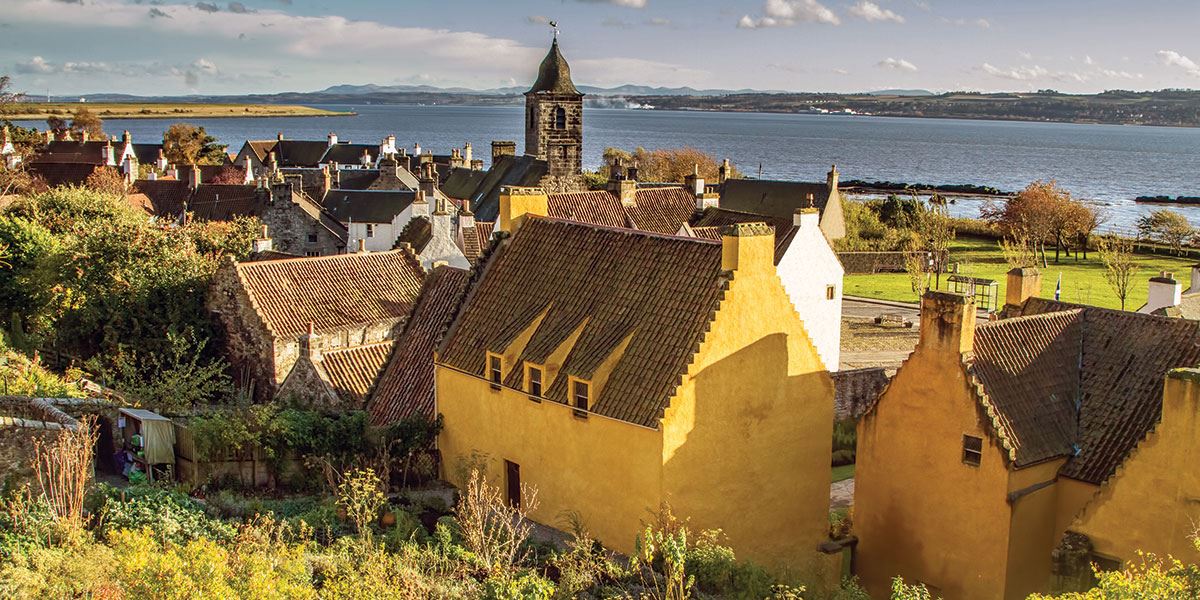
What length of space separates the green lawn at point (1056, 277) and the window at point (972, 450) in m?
41.0

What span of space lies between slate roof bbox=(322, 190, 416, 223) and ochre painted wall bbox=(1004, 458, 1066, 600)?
143 ft

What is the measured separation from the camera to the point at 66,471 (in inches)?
725

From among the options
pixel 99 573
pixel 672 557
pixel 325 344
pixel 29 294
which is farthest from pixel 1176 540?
pixel 29 294

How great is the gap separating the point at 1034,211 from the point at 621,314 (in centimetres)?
6847

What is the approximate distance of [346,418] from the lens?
2466 cm

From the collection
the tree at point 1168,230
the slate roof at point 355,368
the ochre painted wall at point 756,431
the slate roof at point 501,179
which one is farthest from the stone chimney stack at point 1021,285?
the tree at point 1168,230

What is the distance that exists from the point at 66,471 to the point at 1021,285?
2092 centimetres

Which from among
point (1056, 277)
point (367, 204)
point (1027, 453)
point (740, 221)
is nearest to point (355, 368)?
point (1027, 453)

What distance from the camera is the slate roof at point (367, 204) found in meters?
61.3

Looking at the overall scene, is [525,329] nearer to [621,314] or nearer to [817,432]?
[621,314]

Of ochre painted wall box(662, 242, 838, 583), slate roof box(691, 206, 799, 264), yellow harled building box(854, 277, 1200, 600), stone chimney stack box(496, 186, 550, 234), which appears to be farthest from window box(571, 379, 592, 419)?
slate roof box(691, 206, 799, 264)

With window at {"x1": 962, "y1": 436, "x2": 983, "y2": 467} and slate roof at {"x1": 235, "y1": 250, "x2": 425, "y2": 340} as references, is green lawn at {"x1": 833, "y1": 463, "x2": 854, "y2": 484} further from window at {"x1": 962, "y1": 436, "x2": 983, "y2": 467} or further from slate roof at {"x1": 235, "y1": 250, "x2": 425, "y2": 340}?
slate roof at {"x1": 235, "y1": 250, "x2": 425, "y2": 340}

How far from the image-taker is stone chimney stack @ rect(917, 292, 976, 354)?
21.8 metres

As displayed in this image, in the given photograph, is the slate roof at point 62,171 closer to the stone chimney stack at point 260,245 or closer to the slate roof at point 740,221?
the stone chimney stack at point 260,245
